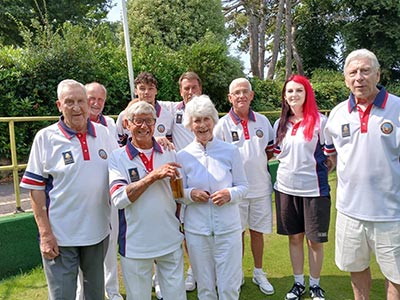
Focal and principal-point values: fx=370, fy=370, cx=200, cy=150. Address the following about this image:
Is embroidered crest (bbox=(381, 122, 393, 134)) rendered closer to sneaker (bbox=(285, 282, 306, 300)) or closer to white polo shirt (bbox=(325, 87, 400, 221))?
white polo shirt (bbox=(325, 87, 400, 221))

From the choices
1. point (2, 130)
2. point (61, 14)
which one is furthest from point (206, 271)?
point (61, 14)

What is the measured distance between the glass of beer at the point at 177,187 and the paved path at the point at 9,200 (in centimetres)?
267

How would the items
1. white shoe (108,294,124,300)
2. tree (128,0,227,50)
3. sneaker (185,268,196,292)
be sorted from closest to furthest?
white shoe (108,294,124,300) < sneaker (185,268,196,292) < tree (128,0,227,50)

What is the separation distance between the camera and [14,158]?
12.2 feet

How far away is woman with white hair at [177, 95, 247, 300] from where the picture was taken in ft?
8.21

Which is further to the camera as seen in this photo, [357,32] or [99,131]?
[357,32]

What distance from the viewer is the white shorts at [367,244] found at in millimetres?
2432

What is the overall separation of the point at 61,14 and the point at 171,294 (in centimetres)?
1435

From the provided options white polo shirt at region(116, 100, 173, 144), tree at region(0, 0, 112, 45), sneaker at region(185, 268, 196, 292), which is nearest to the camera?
sneaker at region(185, 268, 196, 292)

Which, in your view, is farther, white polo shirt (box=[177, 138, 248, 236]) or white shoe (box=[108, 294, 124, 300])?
white shoe (box=[108, 294, 124, 300])

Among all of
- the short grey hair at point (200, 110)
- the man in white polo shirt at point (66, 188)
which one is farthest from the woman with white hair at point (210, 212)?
the man in white polo shirt at point (66, 188)

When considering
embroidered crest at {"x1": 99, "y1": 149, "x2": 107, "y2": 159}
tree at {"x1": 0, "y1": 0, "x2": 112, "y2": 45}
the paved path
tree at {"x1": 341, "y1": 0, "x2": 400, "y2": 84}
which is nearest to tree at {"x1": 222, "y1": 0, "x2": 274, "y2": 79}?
tree at {"x1": 341, "y1": 0, "x2": 400, "y2": 84}

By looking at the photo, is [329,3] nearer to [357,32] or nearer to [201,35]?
[357,32]

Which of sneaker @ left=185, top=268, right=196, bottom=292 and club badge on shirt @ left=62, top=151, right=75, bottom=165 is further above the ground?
club badge on shirt @ left=62, top=151, right=75, bottom=165
